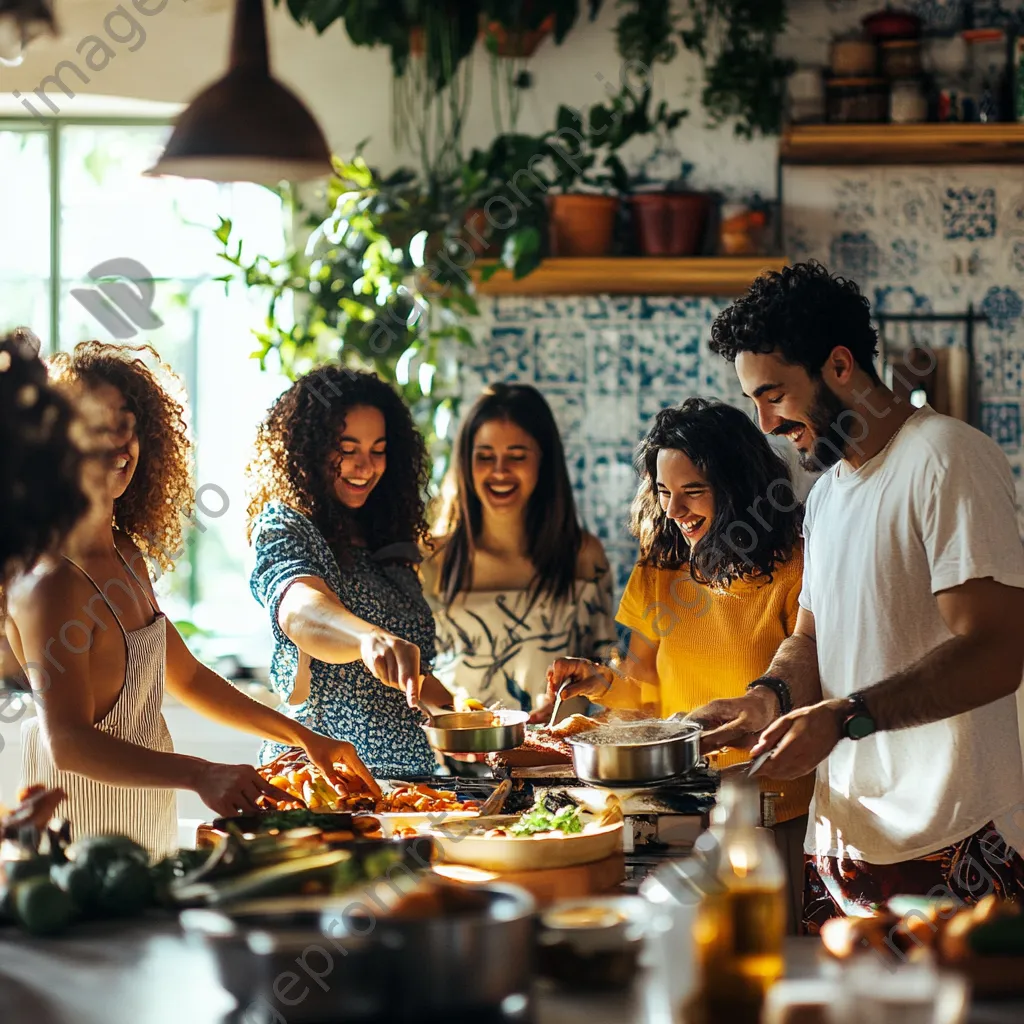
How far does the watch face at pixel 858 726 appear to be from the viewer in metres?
1.83

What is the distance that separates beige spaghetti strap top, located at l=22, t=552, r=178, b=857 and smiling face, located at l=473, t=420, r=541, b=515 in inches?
48.6

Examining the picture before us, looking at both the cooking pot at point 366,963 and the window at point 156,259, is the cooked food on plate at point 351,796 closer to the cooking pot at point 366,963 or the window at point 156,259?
the cooking pot at point 366,963

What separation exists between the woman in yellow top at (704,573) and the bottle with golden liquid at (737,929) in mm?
1370

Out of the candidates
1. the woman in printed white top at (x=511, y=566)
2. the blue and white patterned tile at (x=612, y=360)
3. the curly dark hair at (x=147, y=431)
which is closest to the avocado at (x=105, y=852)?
the curly dark hair at (x=147, y=431)

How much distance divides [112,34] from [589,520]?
2.14 m

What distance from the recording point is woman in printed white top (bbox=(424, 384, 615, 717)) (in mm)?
3143

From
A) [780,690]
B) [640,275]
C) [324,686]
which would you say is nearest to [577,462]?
[640,275]

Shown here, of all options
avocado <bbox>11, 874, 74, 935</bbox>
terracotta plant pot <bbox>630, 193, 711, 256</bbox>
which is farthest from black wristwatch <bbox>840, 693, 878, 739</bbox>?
terracotta plant pot <bbox>630, 193, 711, 256</bbox>


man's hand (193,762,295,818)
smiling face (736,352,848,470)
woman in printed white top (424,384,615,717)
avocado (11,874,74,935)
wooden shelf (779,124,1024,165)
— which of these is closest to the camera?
avocado (11,874,74,935)

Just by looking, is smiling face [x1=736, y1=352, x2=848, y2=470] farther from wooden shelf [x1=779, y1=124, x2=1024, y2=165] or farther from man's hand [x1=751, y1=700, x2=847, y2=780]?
wooden shelf [x1=779, y1=124, x2=1024, y2=165]

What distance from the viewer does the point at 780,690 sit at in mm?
2225

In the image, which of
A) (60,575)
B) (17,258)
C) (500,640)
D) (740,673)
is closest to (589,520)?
(500,640)

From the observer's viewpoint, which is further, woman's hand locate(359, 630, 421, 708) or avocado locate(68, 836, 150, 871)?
woman's hand locate(359, 630, 421, 708)

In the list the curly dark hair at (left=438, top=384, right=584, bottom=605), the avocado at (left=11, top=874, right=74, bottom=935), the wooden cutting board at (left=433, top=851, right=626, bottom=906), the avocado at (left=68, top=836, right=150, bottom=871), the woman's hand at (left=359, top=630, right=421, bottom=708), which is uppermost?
the curly dark hair at (left=438, top=384, right=584, bottom=605)
